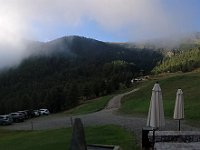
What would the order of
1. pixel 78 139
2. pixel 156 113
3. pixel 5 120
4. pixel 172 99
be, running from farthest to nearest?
pixel 5 120
pixel 172 99
pixel 156 113
pixel 78 139

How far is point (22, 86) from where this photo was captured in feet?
605

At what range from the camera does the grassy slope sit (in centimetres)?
4312

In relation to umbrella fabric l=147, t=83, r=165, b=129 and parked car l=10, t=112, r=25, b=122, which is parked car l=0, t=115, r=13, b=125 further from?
umbrella fabric l=147, t=83, r=165, b=129

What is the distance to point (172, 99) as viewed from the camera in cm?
6181

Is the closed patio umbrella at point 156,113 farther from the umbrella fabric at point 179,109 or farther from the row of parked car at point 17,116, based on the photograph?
the row of parked car at point 17,116

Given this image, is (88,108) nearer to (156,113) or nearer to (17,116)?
(17,116)

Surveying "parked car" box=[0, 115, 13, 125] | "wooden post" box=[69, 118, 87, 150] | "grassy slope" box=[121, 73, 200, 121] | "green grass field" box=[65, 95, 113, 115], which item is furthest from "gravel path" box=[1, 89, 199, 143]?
"green grass field" box=[65, 95, 113, 115]

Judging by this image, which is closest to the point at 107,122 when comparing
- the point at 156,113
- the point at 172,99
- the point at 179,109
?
the point at 179,109

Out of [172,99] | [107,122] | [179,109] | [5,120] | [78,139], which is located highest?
[78,139]

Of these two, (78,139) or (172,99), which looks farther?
(172,99)

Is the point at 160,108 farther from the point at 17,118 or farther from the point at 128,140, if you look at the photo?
the point at 17,118

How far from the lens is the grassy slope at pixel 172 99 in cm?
4312

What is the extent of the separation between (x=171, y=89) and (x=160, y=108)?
5988 centimetres

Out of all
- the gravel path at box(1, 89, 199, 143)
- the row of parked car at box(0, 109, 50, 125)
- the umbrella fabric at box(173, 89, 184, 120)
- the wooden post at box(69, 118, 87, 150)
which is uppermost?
the wooden post at box(69, 118, 87, 150)
